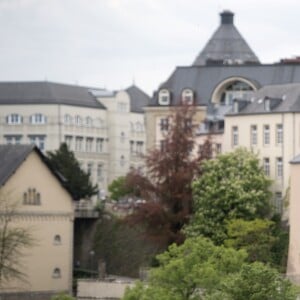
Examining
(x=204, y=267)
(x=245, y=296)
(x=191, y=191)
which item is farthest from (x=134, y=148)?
(x=245, y=296)

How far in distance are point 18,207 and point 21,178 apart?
1.43 m

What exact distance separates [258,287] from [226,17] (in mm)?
64995

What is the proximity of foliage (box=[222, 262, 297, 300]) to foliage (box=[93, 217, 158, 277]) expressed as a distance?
3255 centimetres

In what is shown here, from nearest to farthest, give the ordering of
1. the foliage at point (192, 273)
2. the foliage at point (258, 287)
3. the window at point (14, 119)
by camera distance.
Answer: the foliage at point (258, 287), the foliage at point (192, 273), the window at point (14, 119)

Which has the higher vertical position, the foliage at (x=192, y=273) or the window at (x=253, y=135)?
the window at (x=253, y=135)

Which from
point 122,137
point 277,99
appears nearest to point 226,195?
point 277,99

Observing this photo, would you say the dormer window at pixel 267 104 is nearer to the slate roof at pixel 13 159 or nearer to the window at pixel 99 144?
the slate roof at pixel 13 159

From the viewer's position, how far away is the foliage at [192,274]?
287ft

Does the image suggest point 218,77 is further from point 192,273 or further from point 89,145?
point 192,273

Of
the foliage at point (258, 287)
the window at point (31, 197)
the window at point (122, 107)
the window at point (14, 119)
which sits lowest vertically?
the foliage at point (258, 287)

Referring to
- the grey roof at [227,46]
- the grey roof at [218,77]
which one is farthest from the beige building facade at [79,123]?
the grey roof at [218,77]

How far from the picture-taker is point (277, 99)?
111 meters

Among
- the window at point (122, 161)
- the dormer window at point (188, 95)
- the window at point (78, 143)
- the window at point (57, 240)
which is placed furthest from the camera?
the window at point (122, 161)

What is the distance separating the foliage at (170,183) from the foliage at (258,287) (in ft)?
95.9
